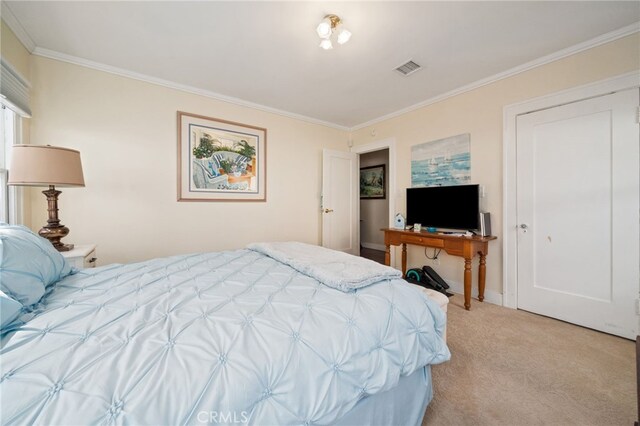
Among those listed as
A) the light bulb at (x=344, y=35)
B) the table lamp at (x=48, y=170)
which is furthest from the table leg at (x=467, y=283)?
the table lamp at (x=48, y=170)

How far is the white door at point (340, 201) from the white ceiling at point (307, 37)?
1.40 m

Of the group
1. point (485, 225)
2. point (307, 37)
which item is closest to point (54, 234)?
point (307, 37)

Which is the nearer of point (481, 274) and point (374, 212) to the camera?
point (481, 274)

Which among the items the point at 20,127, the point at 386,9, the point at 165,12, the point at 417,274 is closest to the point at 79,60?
the point at 20,127

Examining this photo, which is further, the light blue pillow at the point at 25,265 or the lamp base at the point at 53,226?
the lamp base at the point at 53,226

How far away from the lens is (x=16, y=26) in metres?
1.91

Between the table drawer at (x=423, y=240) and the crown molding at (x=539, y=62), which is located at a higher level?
the crown molding at (x=539, y=62)

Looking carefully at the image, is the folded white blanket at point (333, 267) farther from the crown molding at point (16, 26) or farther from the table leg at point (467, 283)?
the crown molding at point (16, 26)

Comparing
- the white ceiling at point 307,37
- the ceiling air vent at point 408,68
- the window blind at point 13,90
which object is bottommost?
the window blind at point 13,90

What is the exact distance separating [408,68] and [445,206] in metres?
1.62

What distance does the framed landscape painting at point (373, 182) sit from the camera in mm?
5742

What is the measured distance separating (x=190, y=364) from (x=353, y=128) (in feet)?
14.1

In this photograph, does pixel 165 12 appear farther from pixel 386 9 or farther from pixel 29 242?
pixel 29 242

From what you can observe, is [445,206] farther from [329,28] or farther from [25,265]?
[25,265]
